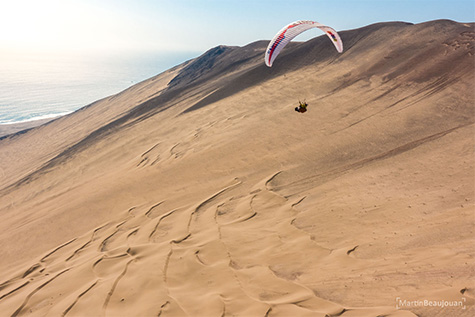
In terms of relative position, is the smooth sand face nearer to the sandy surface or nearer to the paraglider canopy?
the paraglider canopy

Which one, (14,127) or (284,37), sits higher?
(14,127)

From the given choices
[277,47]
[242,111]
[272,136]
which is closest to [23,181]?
[242,111]

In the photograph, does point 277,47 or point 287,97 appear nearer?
point 277,47

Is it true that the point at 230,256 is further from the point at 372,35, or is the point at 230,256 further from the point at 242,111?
the point at 372,35

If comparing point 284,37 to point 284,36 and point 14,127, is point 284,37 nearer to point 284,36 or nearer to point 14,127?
point 284,36

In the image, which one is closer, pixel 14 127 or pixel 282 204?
pixel 282 204

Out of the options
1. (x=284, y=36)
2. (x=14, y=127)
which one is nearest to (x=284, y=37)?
(x=284, y=36)

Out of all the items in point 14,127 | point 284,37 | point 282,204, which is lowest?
point 282,204

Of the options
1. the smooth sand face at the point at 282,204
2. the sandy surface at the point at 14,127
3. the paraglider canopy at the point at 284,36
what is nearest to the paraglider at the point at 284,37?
the paraglider canopy at the point at 284,36

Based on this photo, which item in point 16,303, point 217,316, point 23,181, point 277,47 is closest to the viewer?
point 217,316
